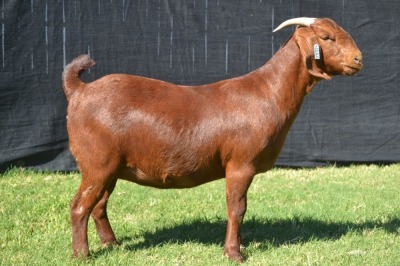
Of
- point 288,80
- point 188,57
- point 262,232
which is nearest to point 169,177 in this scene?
point 288,80

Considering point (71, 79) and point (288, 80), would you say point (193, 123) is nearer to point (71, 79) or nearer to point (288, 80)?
point (288, 80)

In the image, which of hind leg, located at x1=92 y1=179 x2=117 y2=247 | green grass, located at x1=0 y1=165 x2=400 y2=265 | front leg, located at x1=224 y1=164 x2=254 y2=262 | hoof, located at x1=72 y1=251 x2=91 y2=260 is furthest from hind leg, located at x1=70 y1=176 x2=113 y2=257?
front leg, located at x1=224 y1=164 x2=254 y2=262

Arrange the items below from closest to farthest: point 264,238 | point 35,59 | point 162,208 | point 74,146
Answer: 1. point 74,146
2. point 264,238
3. point 162,208
4. point 35,59

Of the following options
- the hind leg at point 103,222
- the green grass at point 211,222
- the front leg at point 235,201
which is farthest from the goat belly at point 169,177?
the green grass at point 211,222

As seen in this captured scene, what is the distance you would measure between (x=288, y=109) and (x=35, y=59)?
13.1 ft

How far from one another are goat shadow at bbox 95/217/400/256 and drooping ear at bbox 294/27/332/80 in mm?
1539

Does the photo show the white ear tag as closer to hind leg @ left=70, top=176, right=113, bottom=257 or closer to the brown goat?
the brown goat

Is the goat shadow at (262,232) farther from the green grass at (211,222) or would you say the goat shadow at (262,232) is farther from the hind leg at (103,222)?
the hind leg at (103,222)

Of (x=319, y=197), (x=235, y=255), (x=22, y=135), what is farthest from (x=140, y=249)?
(x=22, y=135)

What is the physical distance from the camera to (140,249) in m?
5.08

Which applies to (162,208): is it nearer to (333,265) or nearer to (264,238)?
(264,238)

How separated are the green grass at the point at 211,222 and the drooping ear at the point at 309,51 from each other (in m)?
1.51

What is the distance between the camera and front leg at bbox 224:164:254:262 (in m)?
4.70

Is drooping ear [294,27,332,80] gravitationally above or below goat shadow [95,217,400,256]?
above
